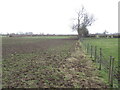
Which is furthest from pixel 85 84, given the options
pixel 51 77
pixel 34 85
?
pixel 34 85

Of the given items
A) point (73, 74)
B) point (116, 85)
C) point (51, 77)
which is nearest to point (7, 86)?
point (51, 77)

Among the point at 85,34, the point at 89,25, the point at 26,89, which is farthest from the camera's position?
the point at 85,34

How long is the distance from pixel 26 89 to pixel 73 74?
7.00ft

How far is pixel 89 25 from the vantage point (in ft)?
171

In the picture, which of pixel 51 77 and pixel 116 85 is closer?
pixel 116 85

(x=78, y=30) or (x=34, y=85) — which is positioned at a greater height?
(x=78, y=30)

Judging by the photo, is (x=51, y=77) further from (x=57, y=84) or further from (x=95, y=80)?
(x=95, y=80)

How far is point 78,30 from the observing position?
48344 mm

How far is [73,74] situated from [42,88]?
5.71 ft

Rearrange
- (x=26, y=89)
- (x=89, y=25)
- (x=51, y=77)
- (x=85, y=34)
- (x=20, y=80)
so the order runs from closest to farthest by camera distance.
→ (x=26, y=89) → (x=20, y=80) → (x=51, y=77) → (x=89, y=25) → (x=85, y=34)

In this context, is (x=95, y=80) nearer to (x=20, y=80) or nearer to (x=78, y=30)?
(x=20, y=80)

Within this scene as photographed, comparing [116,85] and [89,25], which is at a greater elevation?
[89,25]

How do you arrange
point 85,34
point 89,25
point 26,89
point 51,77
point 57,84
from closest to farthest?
1. point 26,89
2. point 57,84
3. point 51,77
4. point 89,25
5. point 85,34

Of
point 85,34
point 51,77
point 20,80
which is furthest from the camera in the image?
point 85,34
